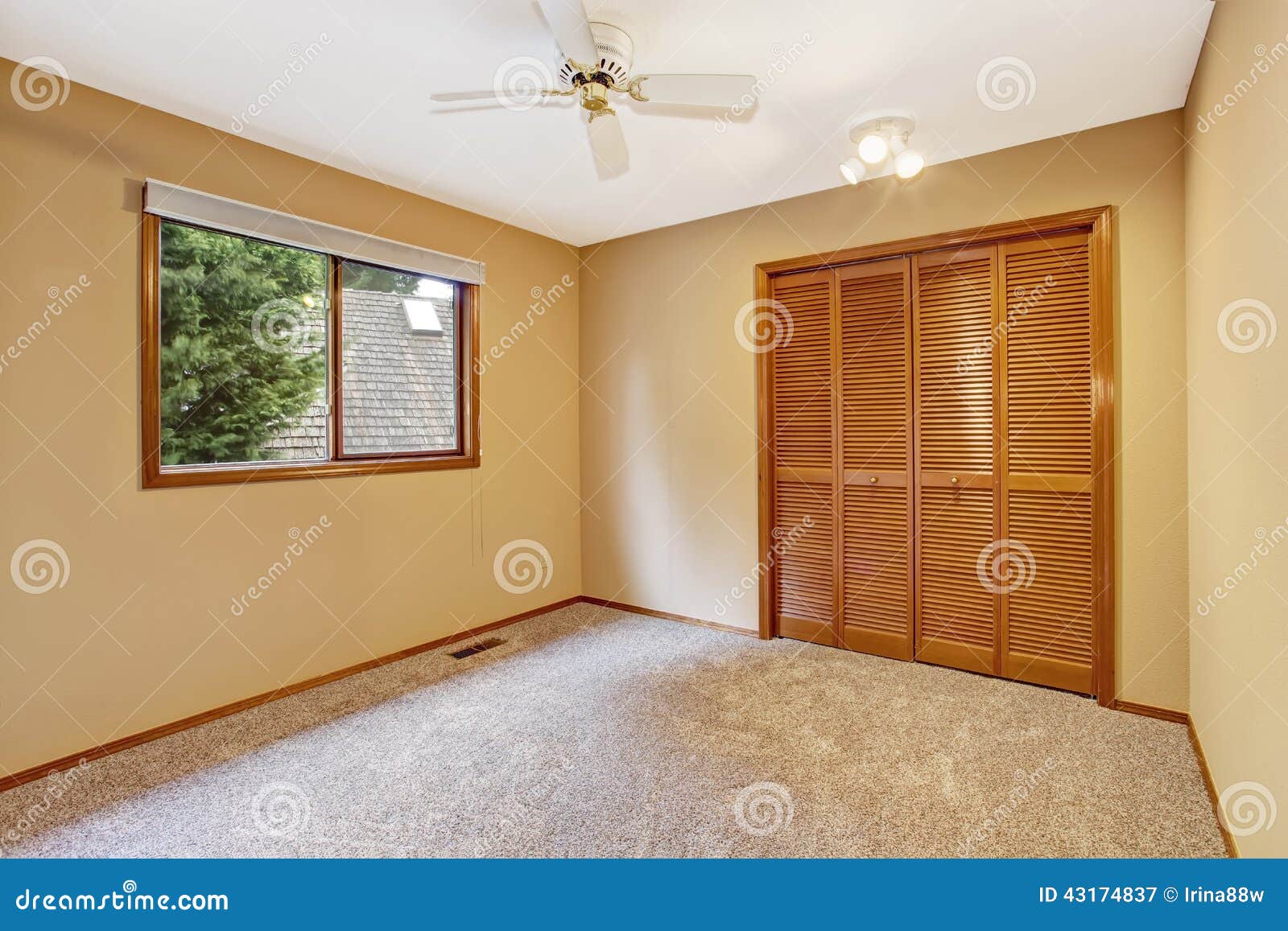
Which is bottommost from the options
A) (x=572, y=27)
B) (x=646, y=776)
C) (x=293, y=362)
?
(x=646, y=776)

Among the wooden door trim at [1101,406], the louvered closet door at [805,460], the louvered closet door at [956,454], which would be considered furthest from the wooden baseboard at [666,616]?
the wooden door trim at [1101,406]

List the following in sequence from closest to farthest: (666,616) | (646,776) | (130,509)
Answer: (646,776) → (130,509) → (666,616)

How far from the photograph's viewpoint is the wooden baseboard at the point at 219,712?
7.61 feet

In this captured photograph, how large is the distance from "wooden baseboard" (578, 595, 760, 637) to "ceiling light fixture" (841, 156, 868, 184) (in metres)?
2.43

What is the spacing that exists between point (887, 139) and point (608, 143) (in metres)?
1.18

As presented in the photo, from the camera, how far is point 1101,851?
6.10ft

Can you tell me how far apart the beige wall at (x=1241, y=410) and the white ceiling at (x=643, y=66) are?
373 mm

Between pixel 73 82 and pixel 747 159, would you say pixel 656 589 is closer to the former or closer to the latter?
pixel 747 159

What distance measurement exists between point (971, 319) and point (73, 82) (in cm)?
375

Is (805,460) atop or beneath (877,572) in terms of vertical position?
atop

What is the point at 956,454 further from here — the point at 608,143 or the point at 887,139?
the point at 608,143

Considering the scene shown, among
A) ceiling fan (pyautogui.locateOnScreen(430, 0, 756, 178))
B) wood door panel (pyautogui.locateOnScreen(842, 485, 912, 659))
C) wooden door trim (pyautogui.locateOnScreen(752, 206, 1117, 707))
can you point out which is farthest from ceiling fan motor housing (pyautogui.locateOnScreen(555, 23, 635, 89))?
wood door panel (pyautogui.locateOnScreen(842, 485, 912, 659))

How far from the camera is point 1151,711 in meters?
2.75

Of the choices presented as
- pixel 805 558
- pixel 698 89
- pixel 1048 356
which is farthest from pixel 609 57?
pixel 805 558
